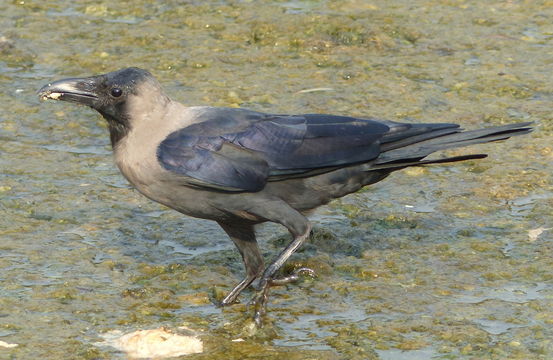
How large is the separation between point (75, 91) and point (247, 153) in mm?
896


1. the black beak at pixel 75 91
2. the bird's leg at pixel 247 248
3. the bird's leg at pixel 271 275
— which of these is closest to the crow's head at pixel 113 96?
the black beak at pixel 75 91

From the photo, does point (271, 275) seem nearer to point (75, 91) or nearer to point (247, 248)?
point (247, 248)

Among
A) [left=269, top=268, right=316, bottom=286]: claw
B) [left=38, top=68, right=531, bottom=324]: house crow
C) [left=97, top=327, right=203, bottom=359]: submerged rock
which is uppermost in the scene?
[left=38, top=68, right=531, bottom=324]: house crow

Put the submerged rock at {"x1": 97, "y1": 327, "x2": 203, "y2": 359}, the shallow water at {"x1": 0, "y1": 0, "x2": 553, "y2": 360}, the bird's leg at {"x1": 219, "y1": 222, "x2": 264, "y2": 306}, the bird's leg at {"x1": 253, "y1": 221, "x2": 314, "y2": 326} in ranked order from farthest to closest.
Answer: the bird's leg at {"x1": 219, "y1": 222, "x2": 264, "y2": 306}, the bird's leg at {"x1": 253, "y1": 221, "x2": 314, "y2": 326}, the shallow water at {"x1": 0, "y1": 0, "x2": 553, "y2": 360}, the submerged rock at {"x1": 97, "y1": 327, "x2": 203, "y2": 359}

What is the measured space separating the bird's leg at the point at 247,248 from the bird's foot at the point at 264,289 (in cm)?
11

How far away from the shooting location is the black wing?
17.6 feet

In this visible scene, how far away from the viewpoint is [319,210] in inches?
258

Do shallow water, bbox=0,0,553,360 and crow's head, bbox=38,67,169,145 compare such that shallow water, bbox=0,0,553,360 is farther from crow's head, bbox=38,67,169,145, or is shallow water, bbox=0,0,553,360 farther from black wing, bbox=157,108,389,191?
crow's head, bbox=38,67,169,145

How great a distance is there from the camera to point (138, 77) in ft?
18.4

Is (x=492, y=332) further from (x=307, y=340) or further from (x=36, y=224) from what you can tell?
(x=36, y=224)

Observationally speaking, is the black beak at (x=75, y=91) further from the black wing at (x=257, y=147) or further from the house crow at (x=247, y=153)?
the black wing at (x=257, y=147)

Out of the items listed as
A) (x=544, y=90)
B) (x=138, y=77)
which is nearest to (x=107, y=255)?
(x=138, y=77)

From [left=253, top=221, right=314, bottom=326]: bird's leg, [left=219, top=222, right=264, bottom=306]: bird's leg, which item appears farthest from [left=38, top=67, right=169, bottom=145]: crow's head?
[left=253, top=221, right=314, bottom=326]: bird's leg

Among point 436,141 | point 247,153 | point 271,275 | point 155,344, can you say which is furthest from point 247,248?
point 436,141
